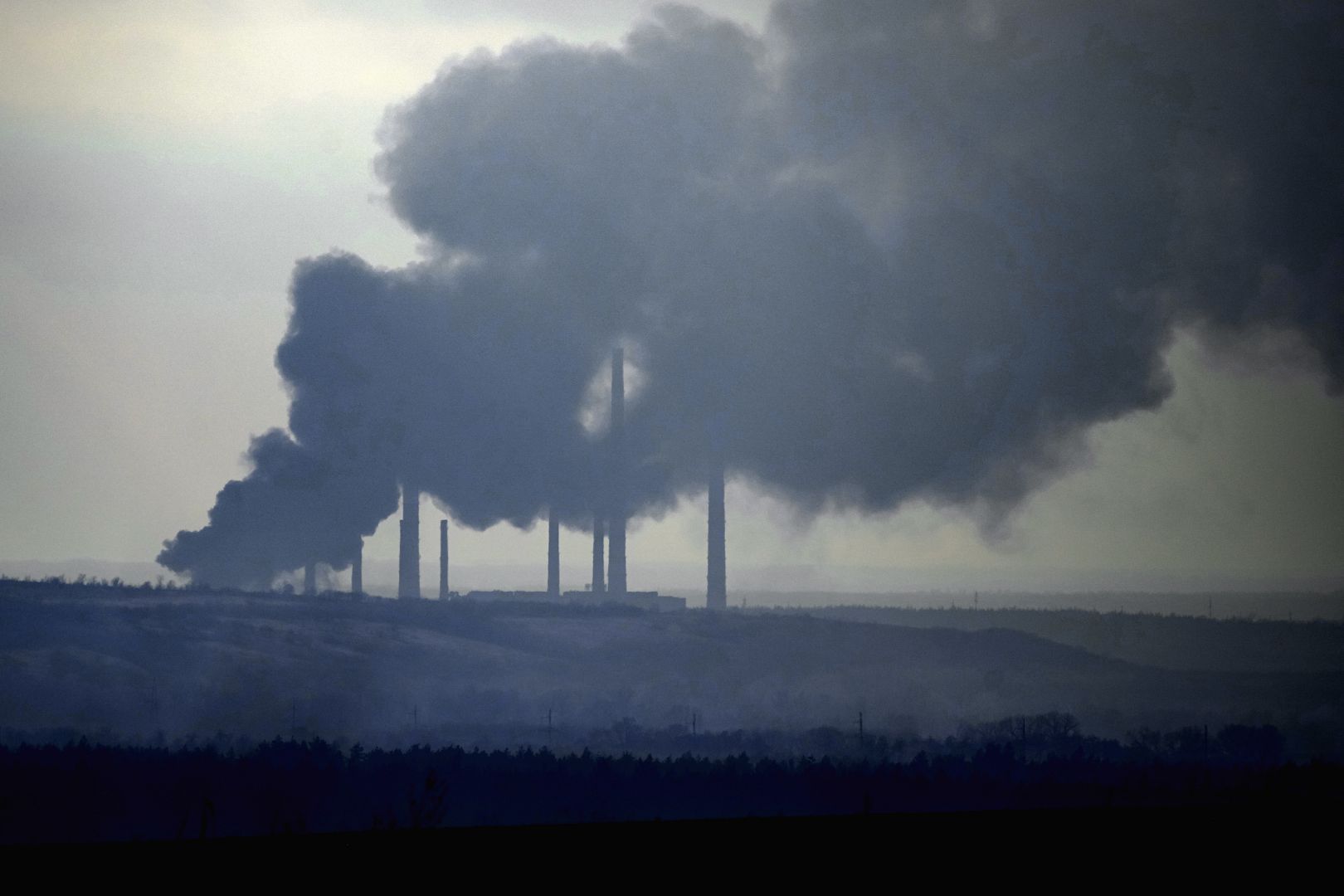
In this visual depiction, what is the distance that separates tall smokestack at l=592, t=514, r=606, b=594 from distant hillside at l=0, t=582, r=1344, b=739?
2.15m

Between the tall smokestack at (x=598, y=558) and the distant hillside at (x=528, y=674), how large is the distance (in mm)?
2150

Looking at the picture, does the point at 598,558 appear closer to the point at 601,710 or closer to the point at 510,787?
the point at 601,710

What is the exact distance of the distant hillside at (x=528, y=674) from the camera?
88062mm

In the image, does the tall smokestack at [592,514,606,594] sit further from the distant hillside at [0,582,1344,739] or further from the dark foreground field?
the dark foreground field

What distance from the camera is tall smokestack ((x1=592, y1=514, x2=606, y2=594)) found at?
100000mm

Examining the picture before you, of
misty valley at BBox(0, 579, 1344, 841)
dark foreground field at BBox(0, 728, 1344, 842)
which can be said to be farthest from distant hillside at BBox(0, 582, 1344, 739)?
dark foreground field at BBox(0, 728, 1344, 842)

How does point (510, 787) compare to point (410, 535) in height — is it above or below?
below

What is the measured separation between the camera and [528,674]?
100688mm

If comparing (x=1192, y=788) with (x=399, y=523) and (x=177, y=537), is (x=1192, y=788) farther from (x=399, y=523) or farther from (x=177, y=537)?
(x=177, y=537)

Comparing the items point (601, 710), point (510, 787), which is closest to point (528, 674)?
point (601, 710)

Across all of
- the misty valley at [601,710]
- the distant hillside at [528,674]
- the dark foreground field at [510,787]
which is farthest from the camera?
the distant hillside at [528,674]

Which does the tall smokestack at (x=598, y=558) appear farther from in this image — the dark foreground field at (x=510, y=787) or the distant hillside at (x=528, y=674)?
the dark foreground field at (x=510, y=787)

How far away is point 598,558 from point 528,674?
9453mm

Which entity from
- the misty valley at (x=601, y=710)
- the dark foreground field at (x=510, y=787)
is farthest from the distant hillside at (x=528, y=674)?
the dark foreground field at (x=510, y=787)
